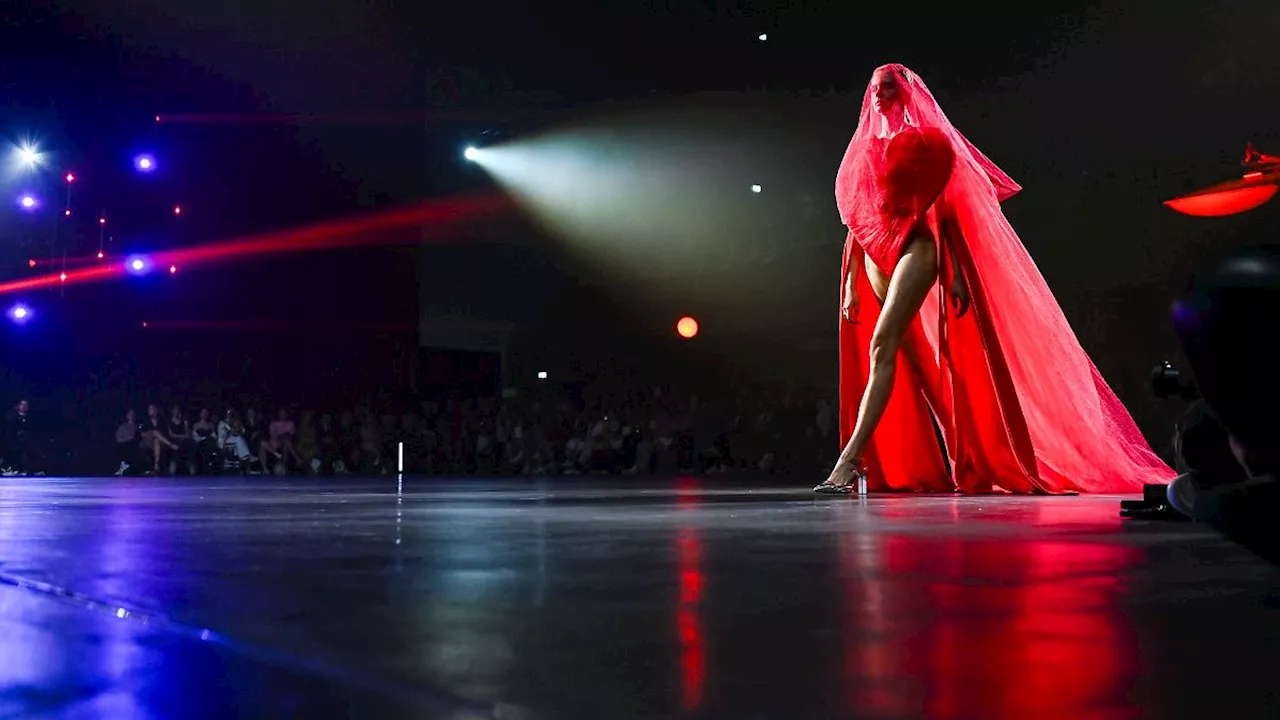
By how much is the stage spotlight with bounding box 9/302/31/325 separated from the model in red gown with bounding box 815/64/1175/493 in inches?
462

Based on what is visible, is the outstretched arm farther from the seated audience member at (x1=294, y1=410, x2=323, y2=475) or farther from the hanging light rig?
the seated audience member at (x1=294, y1=410, x2=323, y2=475)

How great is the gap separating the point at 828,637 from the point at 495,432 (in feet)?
35.6

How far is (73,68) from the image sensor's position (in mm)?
12625

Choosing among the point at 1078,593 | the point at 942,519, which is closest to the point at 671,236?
the point at 942,519

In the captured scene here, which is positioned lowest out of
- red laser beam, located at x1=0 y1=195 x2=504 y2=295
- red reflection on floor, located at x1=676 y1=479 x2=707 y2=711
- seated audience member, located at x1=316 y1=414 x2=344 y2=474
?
red reflection on floor, located at x1=676 y1=479 x2=707 y2=711

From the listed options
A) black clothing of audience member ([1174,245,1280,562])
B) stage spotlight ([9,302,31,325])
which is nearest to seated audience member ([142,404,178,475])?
stage spotlight ([9,302,31,325])

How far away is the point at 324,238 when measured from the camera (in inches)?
556

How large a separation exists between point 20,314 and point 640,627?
48.3 ft

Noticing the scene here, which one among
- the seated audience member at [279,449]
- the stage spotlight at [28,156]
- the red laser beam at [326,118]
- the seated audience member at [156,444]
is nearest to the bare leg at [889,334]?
the seated audience member at [279,449]

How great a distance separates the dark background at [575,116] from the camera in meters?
8.46

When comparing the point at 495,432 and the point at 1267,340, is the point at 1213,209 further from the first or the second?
the point at 1267,340

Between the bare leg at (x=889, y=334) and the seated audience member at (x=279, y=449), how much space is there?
8004 millimetres

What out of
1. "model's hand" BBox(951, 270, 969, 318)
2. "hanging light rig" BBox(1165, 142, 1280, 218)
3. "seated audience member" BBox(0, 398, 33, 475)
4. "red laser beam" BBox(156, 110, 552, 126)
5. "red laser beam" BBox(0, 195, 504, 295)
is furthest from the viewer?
"red laser beam" BBox(0, 195, 504, 295)

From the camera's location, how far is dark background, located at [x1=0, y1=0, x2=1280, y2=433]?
8.46m
